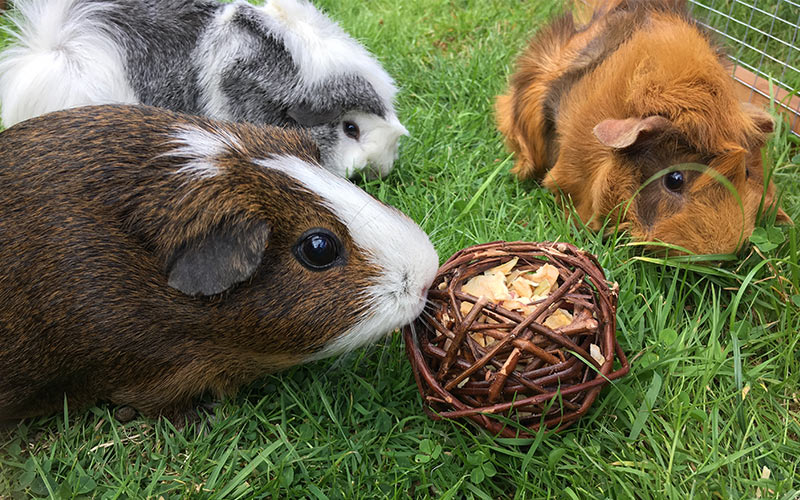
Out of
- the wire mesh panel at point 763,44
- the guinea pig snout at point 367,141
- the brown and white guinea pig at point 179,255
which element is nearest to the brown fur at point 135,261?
the brown and white guinea pig at point 179,255

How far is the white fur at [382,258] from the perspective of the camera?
1.57m

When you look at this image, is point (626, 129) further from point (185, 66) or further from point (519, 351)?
point (185, 66)

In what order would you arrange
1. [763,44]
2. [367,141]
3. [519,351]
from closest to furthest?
[519,351] < [367,141] < [763,44]

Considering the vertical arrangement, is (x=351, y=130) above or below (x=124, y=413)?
above

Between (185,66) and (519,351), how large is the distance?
6.22ft

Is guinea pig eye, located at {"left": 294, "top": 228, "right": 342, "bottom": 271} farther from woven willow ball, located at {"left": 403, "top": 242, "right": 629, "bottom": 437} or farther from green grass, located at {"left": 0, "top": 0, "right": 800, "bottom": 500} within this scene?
green grass, located at {"left": 0, "top": 0, "right": 800, "bottom": 500}

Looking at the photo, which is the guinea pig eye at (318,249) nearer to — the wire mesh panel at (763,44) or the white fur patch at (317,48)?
the white fur patch at (317,48)

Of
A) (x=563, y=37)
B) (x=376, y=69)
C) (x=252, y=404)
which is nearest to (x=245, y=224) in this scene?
(x=252, y=404)

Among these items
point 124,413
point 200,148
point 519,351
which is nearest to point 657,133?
point 519,351

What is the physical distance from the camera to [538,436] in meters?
1.58

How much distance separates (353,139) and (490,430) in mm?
1507

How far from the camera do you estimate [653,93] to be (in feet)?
7.09

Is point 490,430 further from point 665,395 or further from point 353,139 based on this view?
point 353,139

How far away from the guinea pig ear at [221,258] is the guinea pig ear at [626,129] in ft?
4.04
